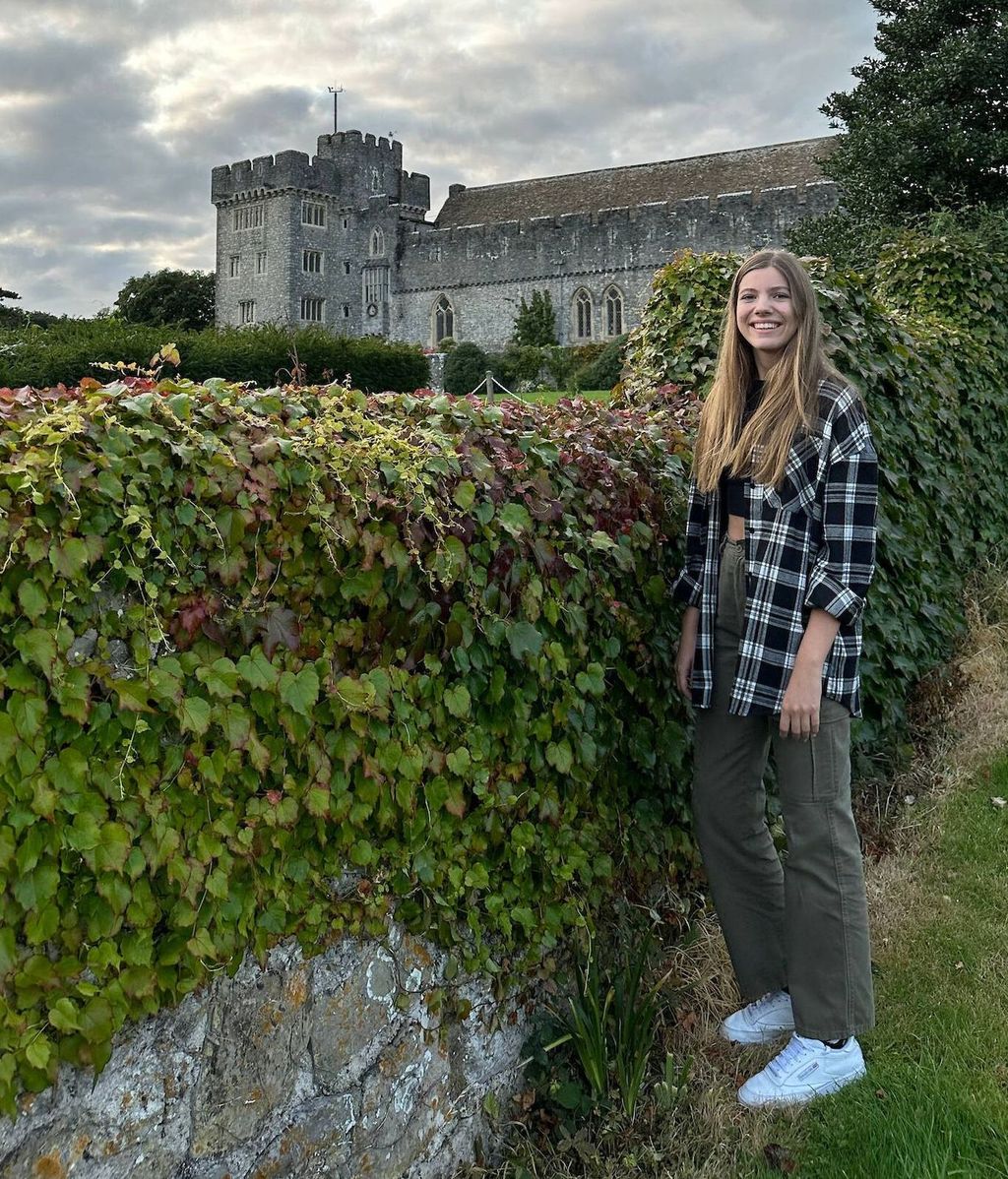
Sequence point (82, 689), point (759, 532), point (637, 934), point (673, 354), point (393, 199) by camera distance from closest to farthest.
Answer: point (82, 689) < point (759, 532) < point (637, 934) < point (673, 354) < point (393, 199)

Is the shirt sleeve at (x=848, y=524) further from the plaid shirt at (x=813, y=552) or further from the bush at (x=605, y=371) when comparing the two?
the bush at (x=605, y=371)

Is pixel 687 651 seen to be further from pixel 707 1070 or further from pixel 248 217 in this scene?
pixel 248 217

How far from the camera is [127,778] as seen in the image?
1.98 m

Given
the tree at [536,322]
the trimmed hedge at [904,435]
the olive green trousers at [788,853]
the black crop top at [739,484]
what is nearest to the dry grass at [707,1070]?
the olive green trousers at [788,853]

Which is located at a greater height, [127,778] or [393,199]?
[393,199]

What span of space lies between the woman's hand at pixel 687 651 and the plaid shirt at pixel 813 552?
23cm

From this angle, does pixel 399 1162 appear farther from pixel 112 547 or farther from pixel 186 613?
pixel 112 547

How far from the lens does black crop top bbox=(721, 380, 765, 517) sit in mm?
2877

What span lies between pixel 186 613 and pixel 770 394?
156cm

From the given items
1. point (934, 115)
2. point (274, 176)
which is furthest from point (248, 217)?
point (934, 115)

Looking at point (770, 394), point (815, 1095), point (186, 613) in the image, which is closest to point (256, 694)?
point (186, 613)

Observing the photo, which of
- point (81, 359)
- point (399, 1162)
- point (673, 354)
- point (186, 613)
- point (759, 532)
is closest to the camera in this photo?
point (186, 613)

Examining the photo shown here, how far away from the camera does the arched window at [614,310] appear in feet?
155

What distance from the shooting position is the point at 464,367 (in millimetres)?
40906
